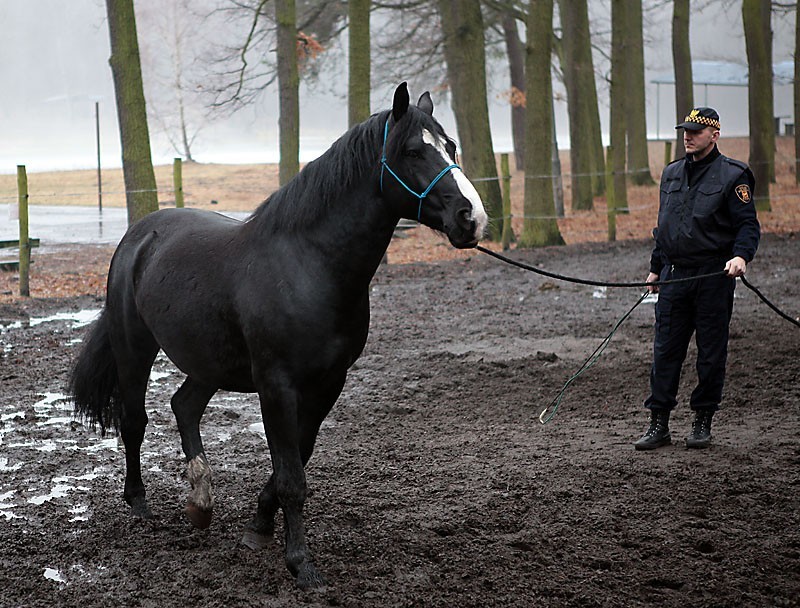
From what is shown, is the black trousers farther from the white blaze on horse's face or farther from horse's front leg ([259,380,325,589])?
horse's front leg ([259,380,325,589])

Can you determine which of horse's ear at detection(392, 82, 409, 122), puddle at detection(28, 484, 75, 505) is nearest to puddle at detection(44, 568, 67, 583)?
puddle at detection(28, 484, 75, 505)

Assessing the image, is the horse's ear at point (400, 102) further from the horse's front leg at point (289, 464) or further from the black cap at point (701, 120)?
the black cap at point (701, 120)

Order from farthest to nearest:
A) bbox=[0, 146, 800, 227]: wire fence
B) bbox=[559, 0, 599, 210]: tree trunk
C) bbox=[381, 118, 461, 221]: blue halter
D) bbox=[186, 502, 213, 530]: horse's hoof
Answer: bbox=[0, 146, 800, 227]: wire fence < bbox=[559, 0, 599, 210]: tree trunk < bbox=[186, 502, 213, 530]: horse's hoof < bbox=[381, 118, 461, 221]: blue halter

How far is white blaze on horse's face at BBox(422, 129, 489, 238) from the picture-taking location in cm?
374

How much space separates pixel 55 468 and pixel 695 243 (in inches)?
160

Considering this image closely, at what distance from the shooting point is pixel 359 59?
15133 millimetres

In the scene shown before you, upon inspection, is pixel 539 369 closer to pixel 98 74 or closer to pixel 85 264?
pixel 85 264

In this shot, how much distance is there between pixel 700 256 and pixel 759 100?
15453mm

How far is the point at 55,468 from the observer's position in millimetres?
5633

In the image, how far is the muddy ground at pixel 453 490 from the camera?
3953 millimetres

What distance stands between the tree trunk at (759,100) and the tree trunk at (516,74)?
269 inches

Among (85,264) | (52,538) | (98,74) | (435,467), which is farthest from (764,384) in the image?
(98,74)

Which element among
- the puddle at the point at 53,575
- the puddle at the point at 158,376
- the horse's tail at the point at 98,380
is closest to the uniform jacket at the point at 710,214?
the horse's tail at the point at 98,380

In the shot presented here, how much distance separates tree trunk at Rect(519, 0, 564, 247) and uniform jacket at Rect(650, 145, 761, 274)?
37.2 feet
